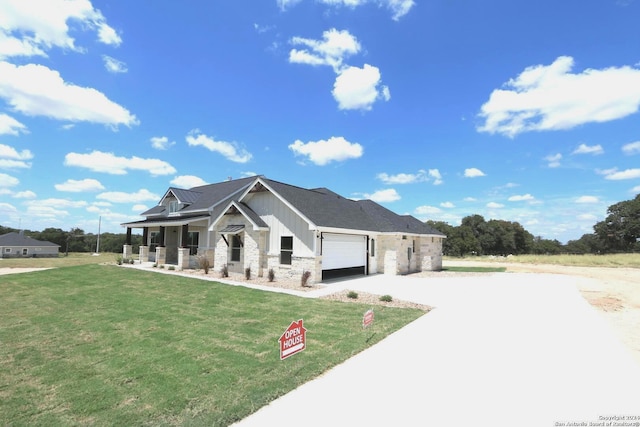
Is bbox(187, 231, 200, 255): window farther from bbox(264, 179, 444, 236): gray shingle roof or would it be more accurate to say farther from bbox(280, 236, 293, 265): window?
bbox(280, 236, 293, 265): window

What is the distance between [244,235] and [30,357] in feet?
42.0

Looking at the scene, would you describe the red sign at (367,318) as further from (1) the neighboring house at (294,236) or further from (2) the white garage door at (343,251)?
(2) the white garage door at (343,251)

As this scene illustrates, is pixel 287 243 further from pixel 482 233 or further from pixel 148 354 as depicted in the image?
pixel 482 233

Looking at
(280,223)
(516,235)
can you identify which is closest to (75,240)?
(280,223)

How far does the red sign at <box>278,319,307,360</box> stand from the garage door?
11355 mm

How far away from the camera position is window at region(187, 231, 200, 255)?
24.0 m

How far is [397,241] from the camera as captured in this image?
70.6 feet

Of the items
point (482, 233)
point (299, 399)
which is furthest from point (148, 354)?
point (482, 233)

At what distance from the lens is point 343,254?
19094mm

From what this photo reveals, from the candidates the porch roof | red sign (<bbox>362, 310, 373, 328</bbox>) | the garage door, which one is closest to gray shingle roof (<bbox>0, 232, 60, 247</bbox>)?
the porch roof

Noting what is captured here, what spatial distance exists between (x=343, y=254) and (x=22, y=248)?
54.4 meters

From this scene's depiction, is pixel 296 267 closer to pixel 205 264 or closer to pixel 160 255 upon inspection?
pixel 205 264

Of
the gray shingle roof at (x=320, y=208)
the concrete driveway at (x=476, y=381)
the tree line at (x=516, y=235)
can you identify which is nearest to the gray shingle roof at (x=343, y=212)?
the gray shingle roof at (x=320, y=208)

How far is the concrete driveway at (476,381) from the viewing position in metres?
4.20
